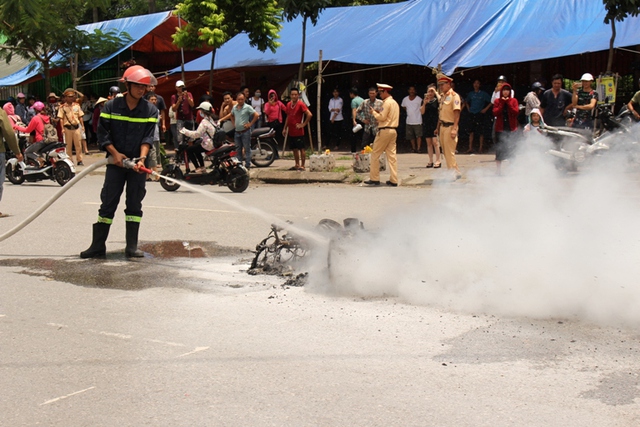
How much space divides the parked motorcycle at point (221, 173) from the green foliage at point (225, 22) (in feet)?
23.3

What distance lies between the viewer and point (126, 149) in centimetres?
776

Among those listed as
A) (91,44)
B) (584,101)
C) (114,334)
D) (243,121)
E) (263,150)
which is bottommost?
(114,334)

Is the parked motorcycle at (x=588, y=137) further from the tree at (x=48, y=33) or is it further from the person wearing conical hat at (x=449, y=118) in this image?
the tree at (x=48, y=33)

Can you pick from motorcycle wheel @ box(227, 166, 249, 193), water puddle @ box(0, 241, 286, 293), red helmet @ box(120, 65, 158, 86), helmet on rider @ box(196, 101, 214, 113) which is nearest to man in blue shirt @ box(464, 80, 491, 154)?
motorcycle wheel @ box(227, 166, 249, 193)

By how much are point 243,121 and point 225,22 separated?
691 centimetres

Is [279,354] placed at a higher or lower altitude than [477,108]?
lower

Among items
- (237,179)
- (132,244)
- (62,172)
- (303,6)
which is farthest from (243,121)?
(132,244)

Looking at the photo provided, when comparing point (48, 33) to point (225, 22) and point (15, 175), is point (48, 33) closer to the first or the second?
point (225, 22)

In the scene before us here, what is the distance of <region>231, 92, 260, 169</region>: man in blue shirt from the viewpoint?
1530 cm

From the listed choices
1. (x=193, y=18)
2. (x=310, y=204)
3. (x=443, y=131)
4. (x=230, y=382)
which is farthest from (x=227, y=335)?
(x=193, y=18)

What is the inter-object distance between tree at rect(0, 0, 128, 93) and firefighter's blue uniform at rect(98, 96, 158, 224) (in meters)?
16.2

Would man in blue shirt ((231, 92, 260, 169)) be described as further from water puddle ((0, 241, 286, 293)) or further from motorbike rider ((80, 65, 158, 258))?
motorbike rider ((80, 65, 158, 258))

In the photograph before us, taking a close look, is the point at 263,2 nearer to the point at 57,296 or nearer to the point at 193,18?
the point at 193,18

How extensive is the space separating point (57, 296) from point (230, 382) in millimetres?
2583
